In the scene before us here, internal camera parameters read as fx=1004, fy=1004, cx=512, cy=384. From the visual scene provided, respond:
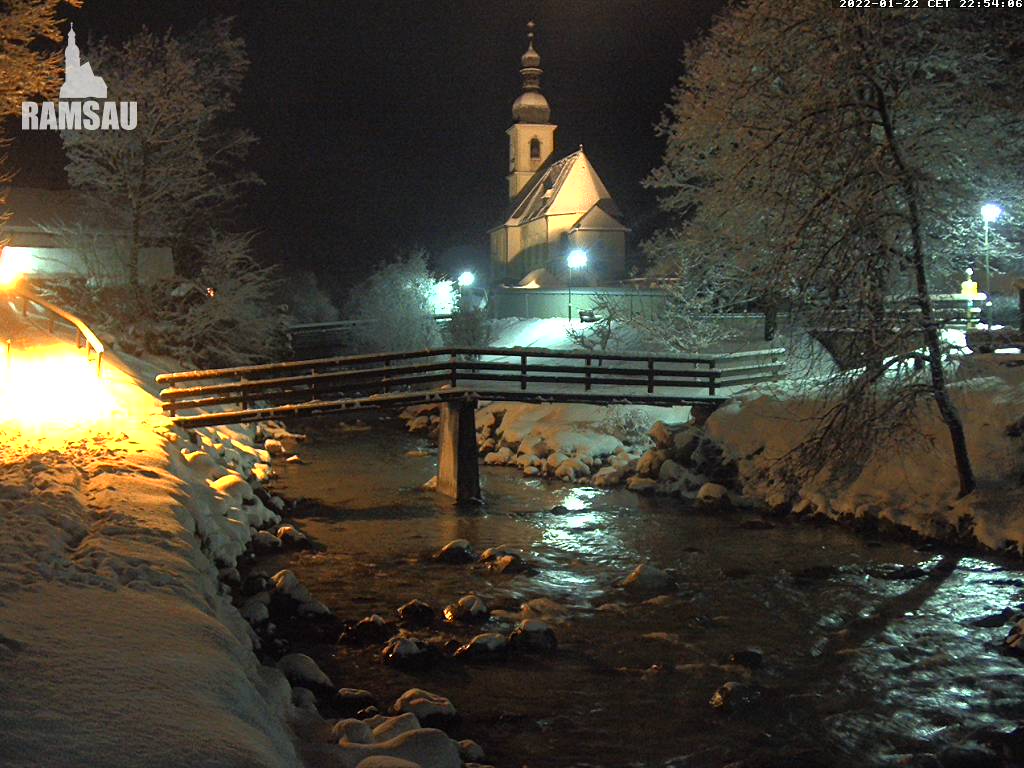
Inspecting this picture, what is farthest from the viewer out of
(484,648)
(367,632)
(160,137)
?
(160,137)

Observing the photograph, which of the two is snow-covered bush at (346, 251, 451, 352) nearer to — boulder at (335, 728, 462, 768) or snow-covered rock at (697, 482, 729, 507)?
snow-covered rock at (697, 482, 729, 507)

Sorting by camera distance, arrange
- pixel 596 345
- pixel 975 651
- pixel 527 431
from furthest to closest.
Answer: pixel 596 345 < pixel 527 431 < pixel 975 651

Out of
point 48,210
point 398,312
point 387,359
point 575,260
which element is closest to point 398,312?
point 398,312

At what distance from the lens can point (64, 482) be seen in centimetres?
1238

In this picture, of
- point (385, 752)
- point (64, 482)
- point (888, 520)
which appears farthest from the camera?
point (888, 520)

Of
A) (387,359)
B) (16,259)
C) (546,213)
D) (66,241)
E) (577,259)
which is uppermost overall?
(546,213)

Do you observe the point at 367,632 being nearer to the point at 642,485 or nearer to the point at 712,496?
the point at 712,496

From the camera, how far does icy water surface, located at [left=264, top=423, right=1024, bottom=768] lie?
9.36 metres

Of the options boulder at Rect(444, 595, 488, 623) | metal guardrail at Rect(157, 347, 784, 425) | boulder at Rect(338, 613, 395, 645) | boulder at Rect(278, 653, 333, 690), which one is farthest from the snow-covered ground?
boulder at Rect(278, 653, 333, 690)

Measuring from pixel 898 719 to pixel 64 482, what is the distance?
9840mm

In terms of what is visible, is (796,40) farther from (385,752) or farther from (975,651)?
(385,752)

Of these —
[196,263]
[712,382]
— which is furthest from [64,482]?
[196,263]

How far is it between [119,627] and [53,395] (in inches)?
490

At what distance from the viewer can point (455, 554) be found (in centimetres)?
1557
